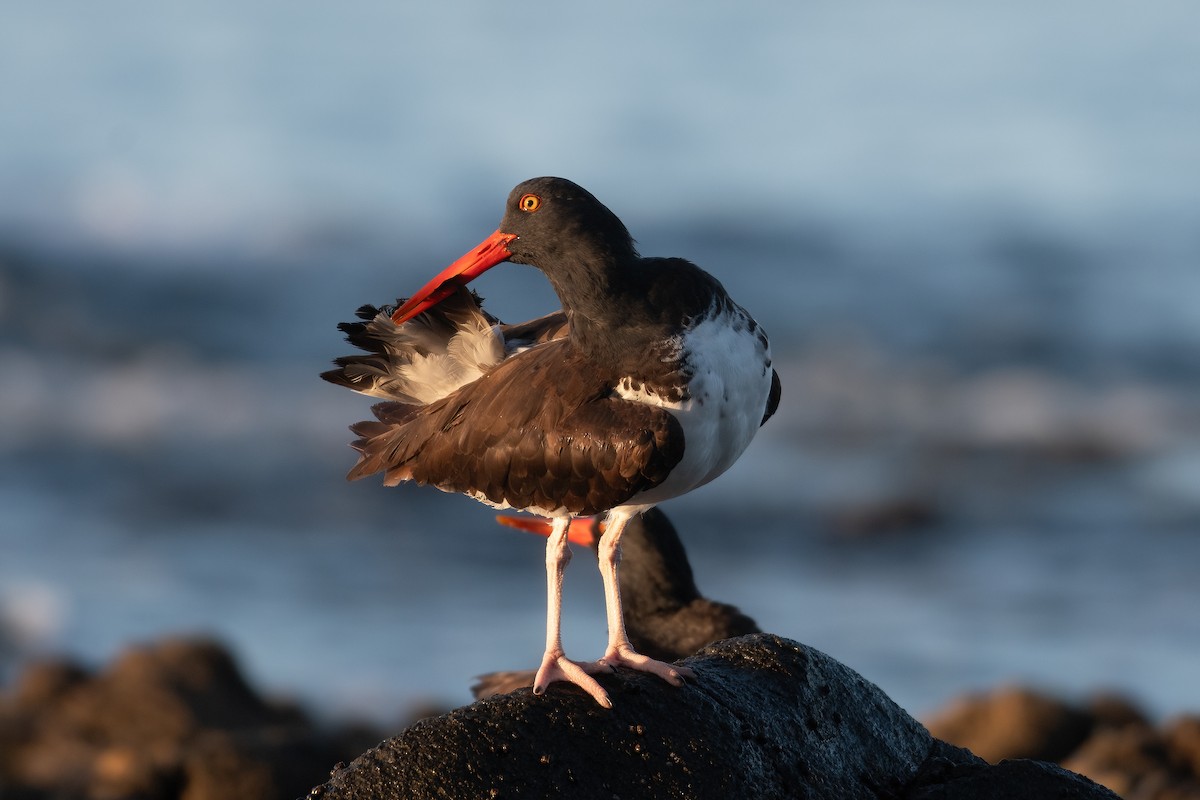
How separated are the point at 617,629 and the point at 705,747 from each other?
1.96 ft

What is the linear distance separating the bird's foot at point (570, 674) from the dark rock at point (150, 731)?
11.4 ft

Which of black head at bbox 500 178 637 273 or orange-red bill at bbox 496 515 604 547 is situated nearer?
black head at bbox 500 178 637 273

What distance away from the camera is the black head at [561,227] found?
4984 millimetres

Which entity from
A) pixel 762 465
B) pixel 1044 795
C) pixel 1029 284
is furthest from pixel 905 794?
pixel 1029 284

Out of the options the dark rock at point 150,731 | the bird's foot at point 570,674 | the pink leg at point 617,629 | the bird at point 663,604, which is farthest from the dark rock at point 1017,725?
the bird's foot at point 570,674

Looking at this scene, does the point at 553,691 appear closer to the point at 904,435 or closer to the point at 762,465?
the point at 762,465

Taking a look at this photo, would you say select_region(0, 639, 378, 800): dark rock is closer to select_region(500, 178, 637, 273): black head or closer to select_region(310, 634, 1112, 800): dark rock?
select_region(310, 634, 1112, 800): dark rock

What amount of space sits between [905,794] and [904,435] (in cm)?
1447

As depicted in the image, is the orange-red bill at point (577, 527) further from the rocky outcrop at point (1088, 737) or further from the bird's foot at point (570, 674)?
the rocky outcrop at point (1088, 737)

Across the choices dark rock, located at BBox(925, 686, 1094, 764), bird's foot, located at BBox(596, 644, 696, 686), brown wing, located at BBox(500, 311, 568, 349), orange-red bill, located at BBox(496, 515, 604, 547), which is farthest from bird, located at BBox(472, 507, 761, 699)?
dark rock, located at BBox(925, 686, 1094, 764)

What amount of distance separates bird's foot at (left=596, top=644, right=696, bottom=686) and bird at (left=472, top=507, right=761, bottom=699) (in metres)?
1.89

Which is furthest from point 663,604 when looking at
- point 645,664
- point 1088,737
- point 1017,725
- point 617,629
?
point 1088,737

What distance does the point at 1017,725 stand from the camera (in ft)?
29.9

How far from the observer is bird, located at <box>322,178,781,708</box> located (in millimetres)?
4754
